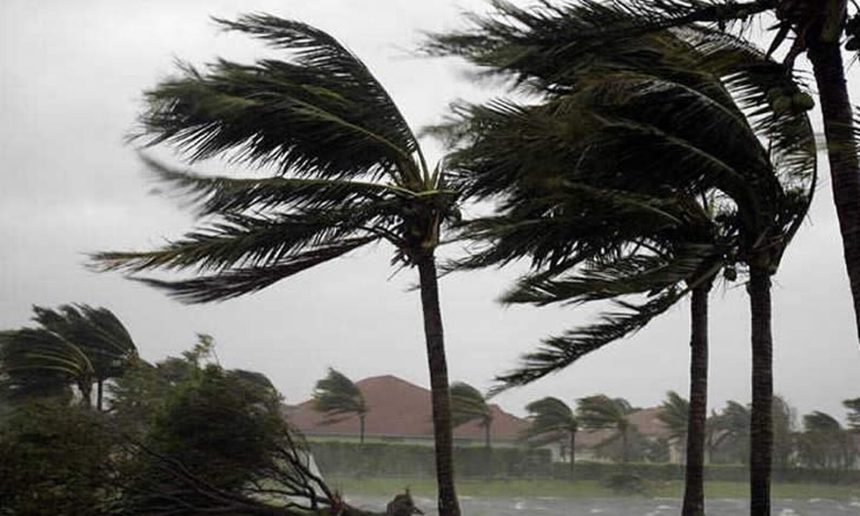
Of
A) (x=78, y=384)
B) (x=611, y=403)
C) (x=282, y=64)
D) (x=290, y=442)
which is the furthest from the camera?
(x=611, y=403)

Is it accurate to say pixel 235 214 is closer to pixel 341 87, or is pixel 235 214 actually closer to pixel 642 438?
pixel 341 87

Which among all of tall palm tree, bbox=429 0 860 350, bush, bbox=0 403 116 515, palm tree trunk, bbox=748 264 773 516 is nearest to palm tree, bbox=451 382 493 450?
bush, bbox=0 403 116 515

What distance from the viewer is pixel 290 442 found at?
47.1ft

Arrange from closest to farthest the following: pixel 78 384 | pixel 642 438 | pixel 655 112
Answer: pixel 655 112
pixel 78 384
pixel 642 438

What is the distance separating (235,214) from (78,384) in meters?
12.3

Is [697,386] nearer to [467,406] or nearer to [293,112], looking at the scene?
[293,112]

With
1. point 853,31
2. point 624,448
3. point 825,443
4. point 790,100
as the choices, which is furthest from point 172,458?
point 624,448

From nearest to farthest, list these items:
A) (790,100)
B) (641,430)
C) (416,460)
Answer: (790,100) < (416,460) < (641,430)

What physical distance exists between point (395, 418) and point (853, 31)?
964 inches

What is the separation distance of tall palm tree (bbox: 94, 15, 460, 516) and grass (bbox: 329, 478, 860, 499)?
5879 millimetres

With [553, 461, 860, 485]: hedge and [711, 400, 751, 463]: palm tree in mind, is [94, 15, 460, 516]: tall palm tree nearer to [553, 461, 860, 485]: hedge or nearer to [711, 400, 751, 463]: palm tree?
[553, 461, 860, 485]: hedge

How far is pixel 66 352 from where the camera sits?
23.3 meters

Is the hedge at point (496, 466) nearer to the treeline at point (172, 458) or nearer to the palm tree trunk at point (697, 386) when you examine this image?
the treeline at point (172, 458)

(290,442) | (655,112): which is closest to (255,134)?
(290,442)
